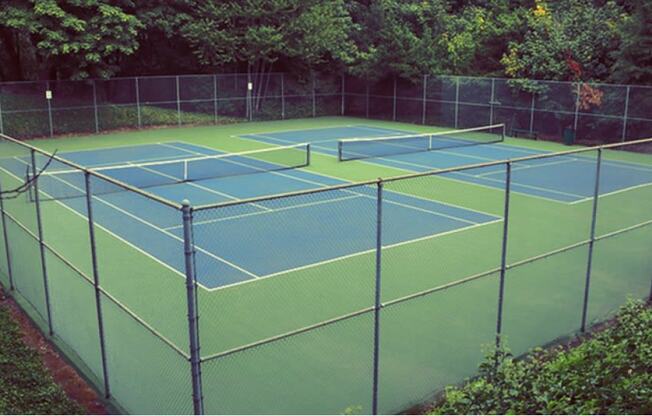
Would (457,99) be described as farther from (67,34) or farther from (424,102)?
(67,34)

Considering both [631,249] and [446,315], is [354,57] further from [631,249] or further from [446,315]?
[446,315]

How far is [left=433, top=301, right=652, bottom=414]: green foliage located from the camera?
6117 millimetres

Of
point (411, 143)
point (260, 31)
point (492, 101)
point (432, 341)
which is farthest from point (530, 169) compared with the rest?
point (260, 31)

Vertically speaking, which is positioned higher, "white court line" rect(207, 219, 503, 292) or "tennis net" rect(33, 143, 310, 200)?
"tennis net" rect(33, 143, 310, 200)

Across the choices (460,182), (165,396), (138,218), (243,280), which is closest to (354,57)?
(460,182)

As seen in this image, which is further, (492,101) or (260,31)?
(260,31)

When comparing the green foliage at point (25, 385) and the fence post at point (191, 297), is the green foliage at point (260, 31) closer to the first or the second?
the green foliage at point (25, 385)

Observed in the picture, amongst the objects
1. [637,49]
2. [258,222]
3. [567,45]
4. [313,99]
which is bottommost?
[258,222]

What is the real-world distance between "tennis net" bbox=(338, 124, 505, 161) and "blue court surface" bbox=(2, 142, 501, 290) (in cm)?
526

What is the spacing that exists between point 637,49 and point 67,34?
26.2m

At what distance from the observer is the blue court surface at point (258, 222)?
13.8 meters

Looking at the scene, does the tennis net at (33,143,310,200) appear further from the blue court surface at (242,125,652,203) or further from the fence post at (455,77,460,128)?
the fence post at (455,77,460,128)

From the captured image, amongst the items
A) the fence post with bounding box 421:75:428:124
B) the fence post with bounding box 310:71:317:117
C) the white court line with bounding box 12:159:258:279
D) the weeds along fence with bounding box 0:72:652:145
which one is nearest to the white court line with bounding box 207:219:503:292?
the white court line with bounding box 12:159:258:279

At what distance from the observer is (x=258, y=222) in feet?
54.5
